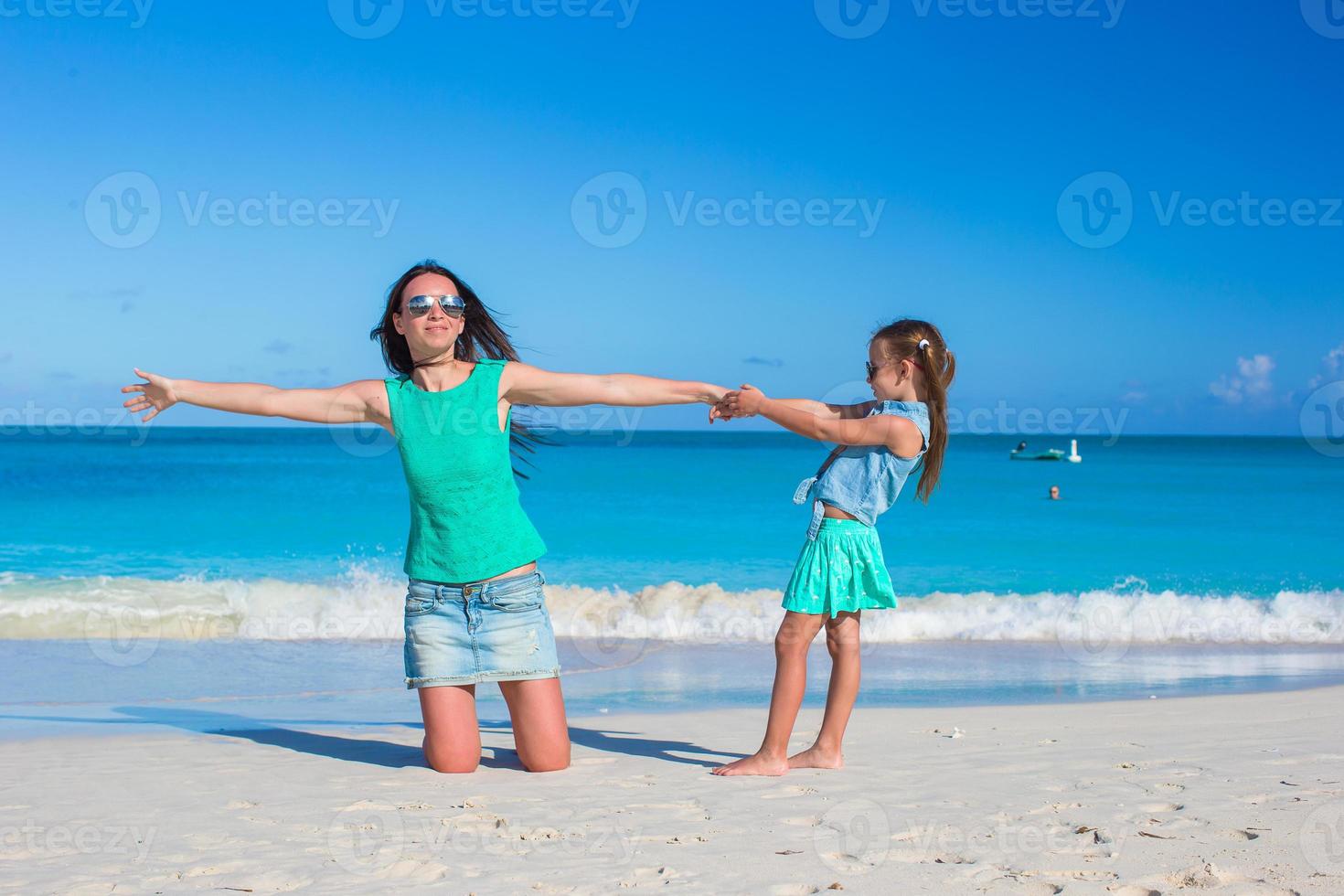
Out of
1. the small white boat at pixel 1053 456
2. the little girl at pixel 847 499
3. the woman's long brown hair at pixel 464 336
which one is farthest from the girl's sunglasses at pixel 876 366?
the small white boat at pixel 1053 456

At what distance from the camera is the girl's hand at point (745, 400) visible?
4844mm

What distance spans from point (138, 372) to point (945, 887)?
11.6ft

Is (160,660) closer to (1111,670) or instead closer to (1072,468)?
(1111,670)

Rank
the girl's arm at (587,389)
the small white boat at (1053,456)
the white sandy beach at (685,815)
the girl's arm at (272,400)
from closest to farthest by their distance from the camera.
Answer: the white sandy beach at (685,815)
the girl's arm at (272,400)
the girl's arm at (587,389)
the small white boat at (1053,456)

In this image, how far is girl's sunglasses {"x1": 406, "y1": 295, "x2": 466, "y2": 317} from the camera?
15.6ft

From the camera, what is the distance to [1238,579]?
16.5 metres

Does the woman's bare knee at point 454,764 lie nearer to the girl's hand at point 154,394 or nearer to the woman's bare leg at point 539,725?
the woman's bare leg at point 539,725

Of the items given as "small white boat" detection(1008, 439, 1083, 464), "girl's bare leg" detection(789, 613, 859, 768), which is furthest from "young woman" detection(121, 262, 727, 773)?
"small white boat" detection(1008, 439, 1083, 464)

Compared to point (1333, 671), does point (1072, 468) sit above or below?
above

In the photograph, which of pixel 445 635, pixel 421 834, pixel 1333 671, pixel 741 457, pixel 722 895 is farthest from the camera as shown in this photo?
pixel 741 457

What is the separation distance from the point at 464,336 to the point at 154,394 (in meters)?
1.31

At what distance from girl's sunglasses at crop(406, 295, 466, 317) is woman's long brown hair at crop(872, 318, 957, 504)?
185 cm

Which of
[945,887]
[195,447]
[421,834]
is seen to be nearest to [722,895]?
[945,887]

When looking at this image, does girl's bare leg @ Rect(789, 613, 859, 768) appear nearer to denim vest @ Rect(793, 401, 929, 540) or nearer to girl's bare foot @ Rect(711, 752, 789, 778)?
girl's bare foot @ Rect(711, 752, 789, 778)
